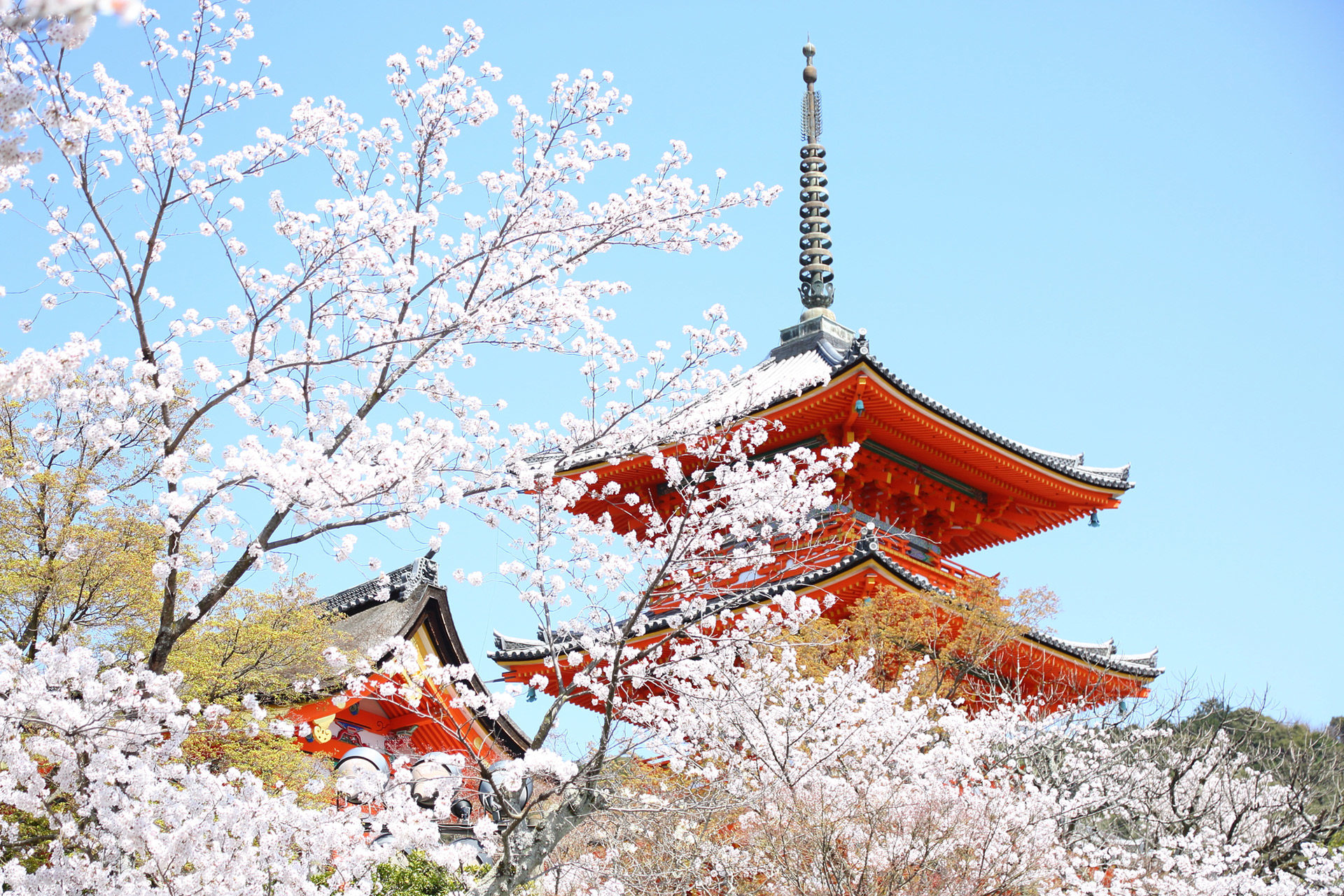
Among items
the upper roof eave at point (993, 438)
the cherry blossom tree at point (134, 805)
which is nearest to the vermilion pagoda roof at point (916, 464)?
the upper roof eave at point (993, 438)

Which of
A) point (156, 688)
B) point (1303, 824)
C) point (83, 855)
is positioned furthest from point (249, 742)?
point (1303, 824)

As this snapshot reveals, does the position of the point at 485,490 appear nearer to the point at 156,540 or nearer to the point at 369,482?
the point at 369,482

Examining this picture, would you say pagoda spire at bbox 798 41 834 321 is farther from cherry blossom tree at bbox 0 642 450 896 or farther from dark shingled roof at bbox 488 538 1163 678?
cherry blossom tree at bbox 0 642 450 896

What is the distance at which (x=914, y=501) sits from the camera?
14.4 m

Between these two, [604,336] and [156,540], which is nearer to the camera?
[604,336]

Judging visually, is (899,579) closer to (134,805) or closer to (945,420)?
(945,420)

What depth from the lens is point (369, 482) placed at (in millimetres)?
4977

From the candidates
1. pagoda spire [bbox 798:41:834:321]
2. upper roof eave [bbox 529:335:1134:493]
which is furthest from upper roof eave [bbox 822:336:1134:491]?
pagoda spire [bbox 798:41:834:321]

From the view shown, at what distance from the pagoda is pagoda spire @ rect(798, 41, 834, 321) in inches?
65.3

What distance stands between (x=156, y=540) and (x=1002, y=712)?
8.41m

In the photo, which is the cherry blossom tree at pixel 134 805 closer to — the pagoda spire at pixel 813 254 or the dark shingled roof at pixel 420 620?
the dark shingled roof at pixel 420 620

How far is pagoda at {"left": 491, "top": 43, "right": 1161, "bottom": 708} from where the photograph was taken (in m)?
11.9

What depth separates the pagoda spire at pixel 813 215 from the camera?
58.5 ft

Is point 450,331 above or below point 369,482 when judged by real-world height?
above
